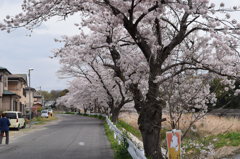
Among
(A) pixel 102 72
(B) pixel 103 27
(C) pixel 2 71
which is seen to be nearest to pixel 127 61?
(B) pixel 103 27

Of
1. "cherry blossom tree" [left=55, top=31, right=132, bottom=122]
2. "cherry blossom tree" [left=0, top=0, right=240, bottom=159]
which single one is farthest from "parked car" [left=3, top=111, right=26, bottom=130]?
"cherry blossom tree" [left=0, top=0, right=240, bottom=159]

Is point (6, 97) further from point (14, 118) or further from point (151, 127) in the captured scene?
point (151, 127)

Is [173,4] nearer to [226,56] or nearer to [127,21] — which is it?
[127,21]

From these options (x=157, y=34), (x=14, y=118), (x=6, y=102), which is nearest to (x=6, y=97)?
(x=6, y=102)

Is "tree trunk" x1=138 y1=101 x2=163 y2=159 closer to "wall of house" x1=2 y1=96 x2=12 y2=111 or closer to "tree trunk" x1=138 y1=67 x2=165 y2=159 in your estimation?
"tree trunk" x1=138 y1=67 x2=165 y2=159

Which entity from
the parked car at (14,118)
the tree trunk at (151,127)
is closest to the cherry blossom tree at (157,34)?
the tree trunk at (151,127)

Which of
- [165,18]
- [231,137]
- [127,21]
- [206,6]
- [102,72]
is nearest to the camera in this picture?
[206,6]

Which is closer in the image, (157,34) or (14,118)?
(157,34)

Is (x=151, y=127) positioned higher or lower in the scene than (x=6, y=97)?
lower

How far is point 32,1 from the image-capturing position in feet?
33.4

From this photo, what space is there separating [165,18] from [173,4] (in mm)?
1124

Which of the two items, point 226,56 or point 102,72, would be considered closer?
point 226,56

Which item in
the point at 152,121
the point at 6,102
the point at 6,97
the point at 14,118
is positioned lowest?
the point at 152,121

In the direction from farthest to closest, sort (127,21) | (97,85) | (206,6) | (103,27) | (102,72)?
(97,85), (102,72), (103,27), (127,21), (206,6)
